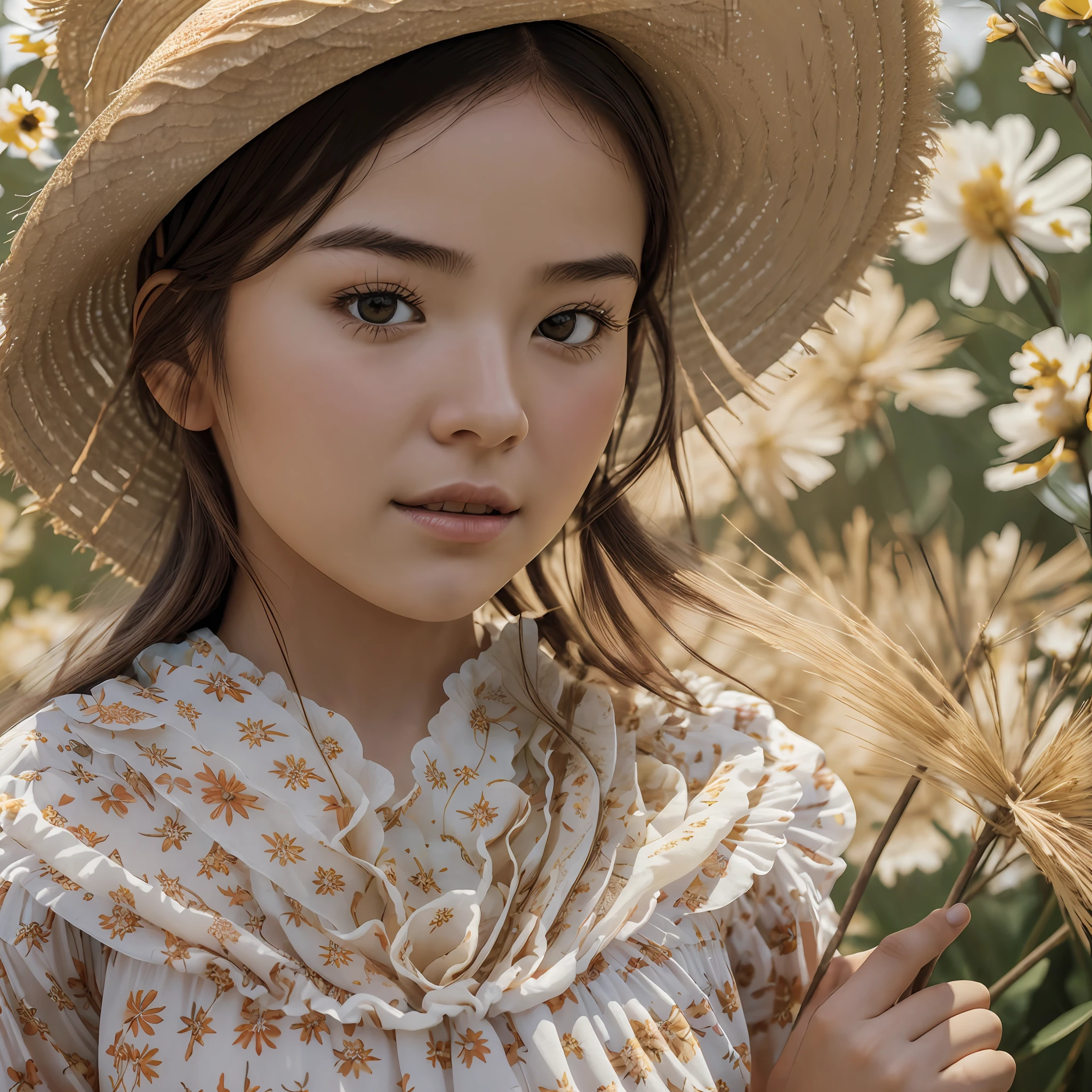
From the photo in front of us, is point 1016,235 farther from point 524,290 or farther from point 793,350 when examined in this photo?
point 524,290

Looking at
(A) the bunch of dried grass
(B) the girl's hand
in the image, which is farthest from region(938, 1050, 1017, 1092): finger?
(A) the bunch of dried grass

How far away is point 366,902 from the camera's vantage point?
2.11ft

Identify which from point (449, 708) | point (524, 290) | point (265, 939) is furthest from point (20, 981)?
point (524, 290)

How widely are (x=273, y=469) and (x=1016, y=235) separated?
0.58 metres

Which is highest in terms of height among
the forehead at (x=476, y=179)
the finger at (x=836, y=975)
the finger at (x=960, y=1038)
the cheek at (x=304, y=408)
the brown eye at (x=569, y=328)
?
the forehead at (x=476, y=179)

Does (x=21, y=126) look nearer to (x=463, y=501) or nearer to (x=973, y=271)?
(x=463, y=501)

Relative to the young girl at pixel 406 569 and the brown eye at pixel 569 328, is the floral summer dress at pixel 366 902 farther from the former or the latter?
the brown eye at pixel 569 328

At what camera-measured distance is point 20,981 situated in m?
0.59

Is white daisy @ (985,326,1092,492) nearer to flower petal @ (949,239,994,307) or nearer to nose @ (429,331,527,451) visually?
flower petal @ (949,239,994,307)

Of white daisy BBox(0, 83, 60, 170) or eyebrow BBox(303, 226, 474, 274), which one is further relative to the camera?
white daisy BBox(0, 83, 60, 170)

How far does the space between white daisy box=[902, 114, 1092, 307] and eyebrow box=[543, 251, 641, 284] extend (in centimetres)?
28

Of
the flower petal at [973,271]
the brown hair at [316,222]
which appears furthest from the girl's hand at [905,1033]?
the flower petal at [973,271]

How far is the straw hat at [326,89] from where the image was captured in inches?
22.3

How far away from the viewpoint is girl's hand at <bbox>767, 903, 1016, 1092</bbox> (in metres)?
0.65
